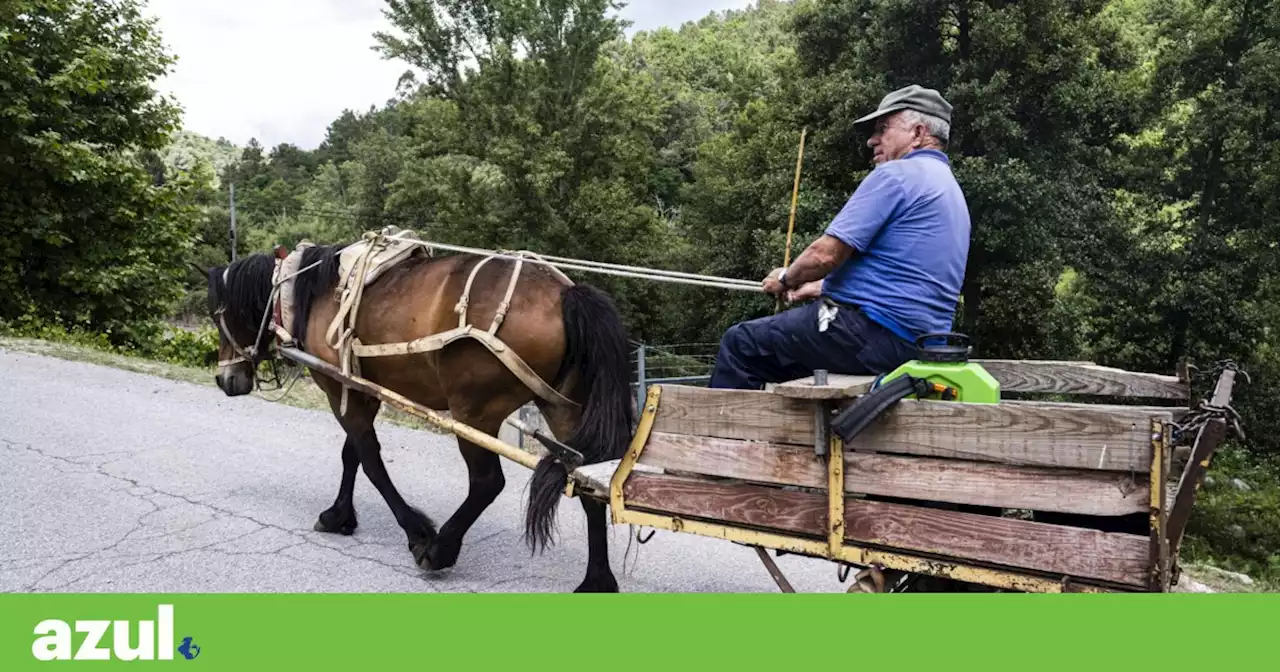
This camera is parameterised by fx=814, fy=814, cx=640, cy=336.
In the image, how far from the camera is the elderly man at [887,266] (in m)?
2.94

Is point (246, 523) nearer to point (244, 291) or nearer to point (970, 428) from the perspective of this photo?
point (244, 291)

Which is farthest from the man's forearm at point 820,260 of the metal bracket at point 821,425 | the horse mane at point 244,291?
the horse mane at point 244,291

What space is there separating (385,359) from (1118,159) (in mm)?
16435

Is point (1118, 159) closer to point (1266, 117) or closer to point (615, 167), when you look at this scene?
point (1266, 117)

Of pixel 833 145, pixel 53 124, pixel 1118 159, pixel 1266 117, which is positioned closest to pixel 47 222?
pixel 53 124

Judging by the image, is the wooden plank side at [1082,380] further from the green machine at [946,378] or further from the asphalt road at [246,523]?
the asphalt road at [246,523]

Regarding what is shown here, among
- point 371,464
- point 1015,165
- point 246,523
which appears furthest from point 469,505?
point 1015,165

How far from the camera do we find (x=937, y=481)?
2.44m

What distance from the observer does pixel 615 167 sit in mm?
27688

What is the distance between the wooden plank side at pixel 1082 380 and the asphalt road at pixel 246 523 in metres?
1.53

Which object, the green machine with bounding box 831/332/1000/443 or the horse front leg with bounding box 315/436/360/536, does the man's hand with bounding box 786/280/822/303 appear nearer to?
the green machine with bounding box 831/332/1000/443

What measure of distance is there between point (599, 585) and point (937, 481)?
83.3 inches

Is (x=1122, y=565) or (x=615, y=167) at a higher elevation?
(x=615, y=167)

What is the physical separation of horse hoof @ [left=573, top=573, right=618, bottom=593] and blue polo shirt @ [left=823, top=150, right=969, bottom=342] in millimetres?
1934
